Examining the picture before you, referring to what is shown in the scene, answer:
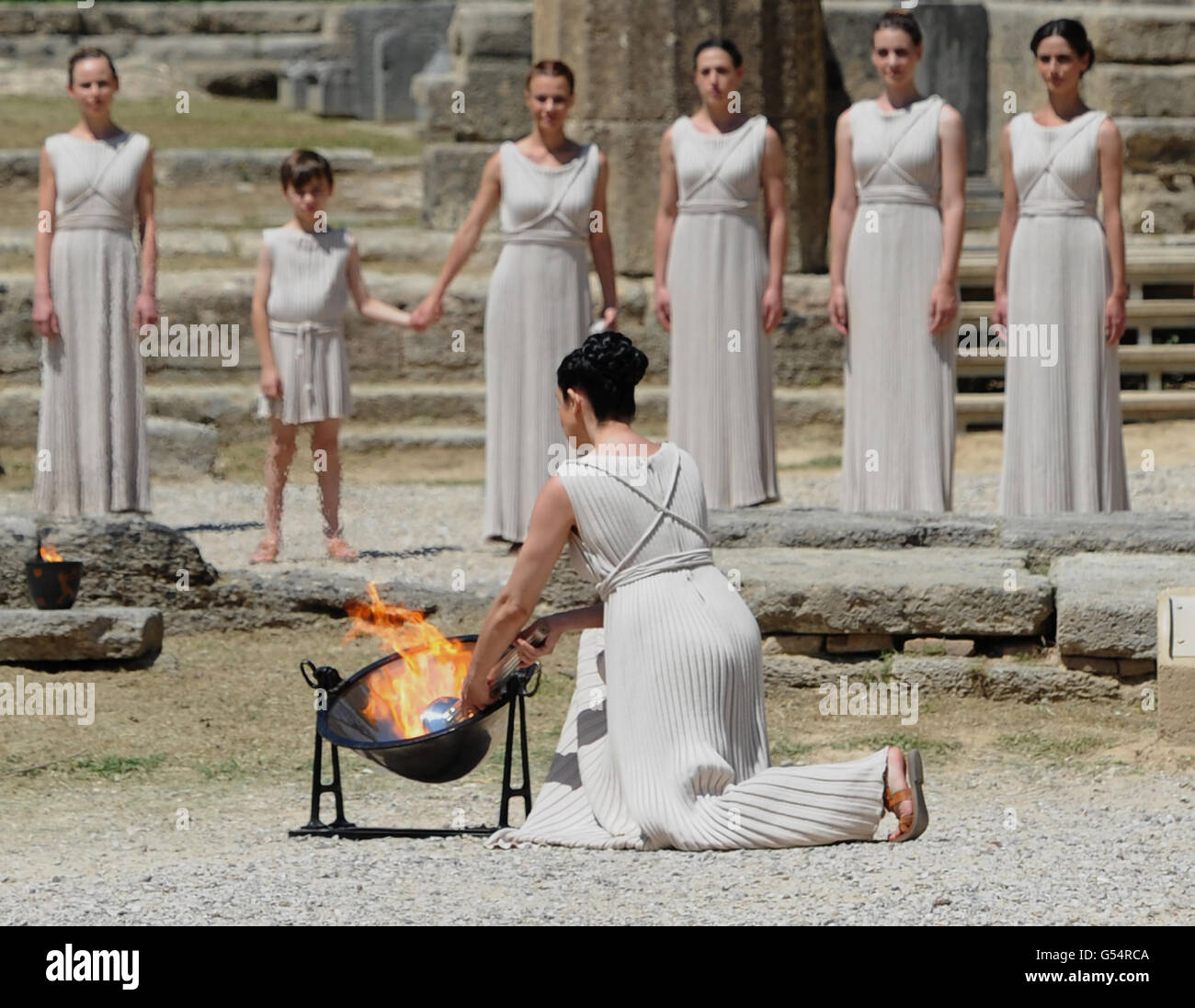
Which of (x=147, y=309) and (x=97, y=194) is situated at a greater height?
(x=97, y=194)

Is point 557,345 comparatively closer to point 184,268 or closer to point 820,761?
point 820,761

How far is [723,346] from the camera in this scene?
32.7 feet

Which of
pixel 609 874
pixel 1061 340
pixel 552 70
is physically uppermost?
pixel 552 70

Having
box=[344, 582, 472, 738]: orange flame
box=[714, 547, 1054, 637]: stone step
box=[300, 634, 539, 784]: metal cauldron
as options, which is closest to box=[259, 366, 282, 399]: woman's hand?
box=[714, 547, 1054, 637]: stone step

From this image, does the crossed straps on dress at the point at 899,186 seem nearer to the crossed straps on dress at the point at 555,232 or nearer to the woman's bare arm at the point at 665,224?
the woman's bare arm at the point at 665,224

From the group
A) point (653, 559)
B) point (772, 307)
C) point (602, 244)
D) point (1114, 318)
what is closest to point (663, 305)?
point (772, 307)

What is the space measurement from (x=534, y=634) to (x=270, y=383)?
12.3 feet

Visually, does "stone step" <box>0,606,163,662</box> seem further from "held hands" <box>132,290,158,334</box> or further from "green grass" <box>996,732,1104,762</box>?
"green grass" <box>996,732,1104,762</box>

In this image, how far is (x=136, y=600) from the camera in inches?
333

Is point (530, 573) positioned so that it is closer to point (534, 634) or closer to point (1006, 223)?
point (534, 634)

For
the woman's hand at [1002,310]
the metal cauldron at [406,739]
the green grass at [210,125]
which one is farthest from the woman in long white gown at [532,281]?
the green grass at [210,125]

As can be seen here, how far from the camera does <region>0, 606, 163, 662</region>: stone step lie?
7809 mm

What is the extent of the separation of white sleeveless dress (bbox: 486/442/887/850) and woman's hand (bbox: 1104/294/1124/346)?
366 centimetres

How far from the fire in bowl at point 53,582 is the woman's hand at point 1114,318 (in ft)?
13.0
